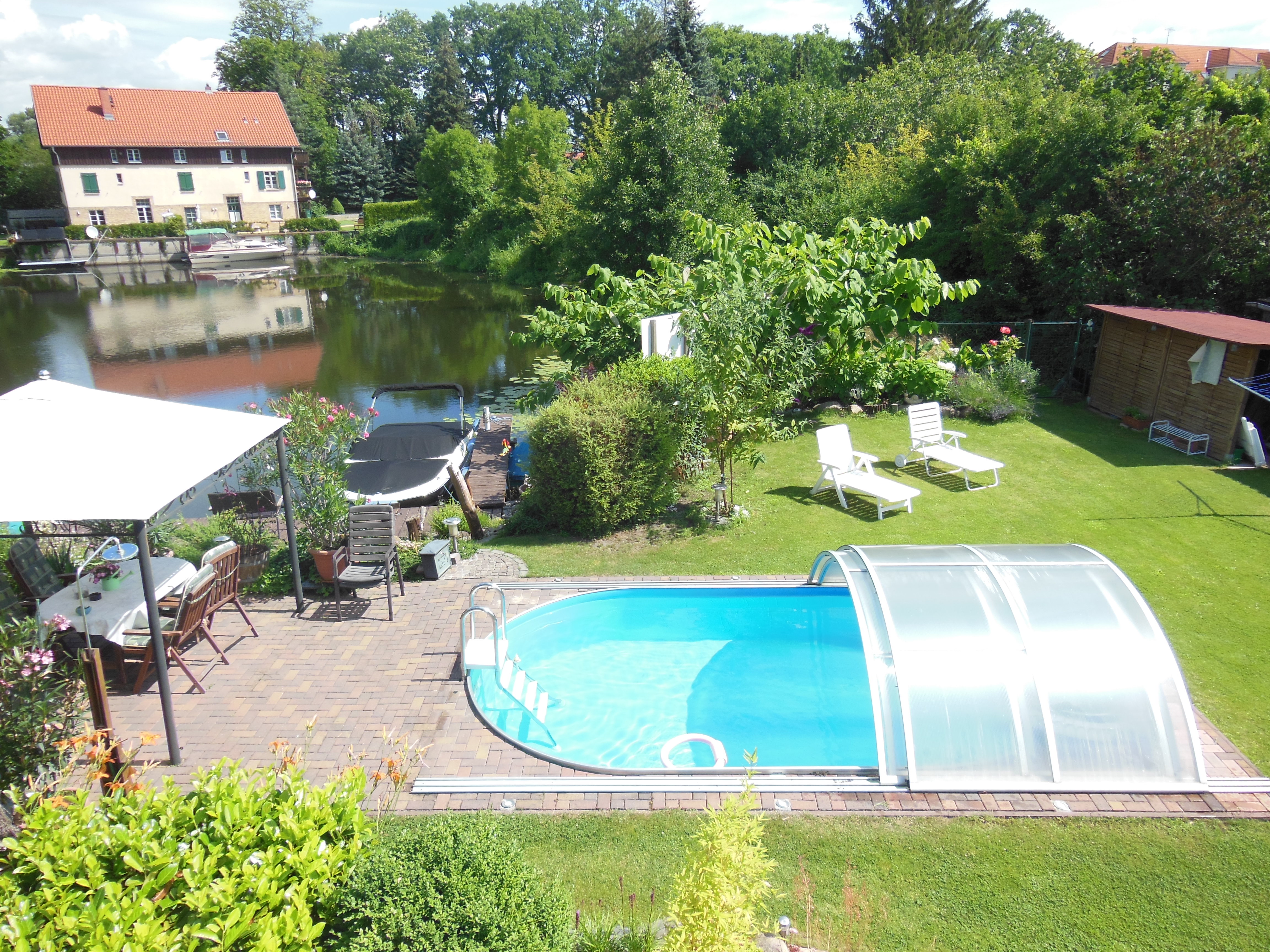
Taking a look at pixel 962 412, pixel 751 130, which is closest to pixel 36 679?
pixel 962 412

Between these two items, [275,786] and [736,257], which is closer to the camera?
[275,786]

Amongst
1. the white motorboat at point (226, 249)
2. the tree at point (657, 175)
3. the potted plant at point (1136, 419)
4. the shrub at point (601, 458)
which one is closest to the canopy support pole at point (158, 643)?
the shrub at point (601, 458)

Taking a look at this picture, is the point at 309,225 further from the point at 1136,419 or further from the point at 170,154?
the point at 1136,419

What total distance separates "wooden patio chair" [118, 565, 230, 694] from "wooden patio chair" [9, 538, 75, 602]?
1.15 meters

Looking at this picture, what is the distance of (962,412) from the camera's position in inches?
582

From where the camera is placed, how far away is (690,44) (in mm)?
39406

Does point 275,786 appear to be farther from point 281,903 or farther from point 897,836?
point 897,836

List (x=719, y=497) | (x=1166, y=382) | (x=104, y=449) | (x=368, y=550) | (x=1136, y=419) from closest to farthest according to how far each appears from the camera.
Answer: (x=104, y=449)
(x=368, y=550)
(x=719, y=497)
(x=1166, y=382)
(x=1136, y=419)

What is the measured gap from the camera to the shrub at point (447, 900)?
335 cm

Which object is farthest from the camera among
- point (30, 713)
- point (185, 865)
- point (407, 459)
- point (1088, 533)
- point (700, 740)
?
point (407, 459)

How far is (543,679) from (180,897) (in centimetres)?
439

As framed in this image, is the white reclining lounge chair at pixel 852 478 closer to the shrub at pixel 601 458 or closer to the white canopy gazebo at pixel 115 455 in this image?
the shrub at pixel 601 458

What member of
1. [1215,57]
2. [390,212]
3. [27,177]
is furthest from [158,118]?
[1215,57]

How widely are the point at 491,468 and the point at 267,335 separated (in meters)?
20.8
